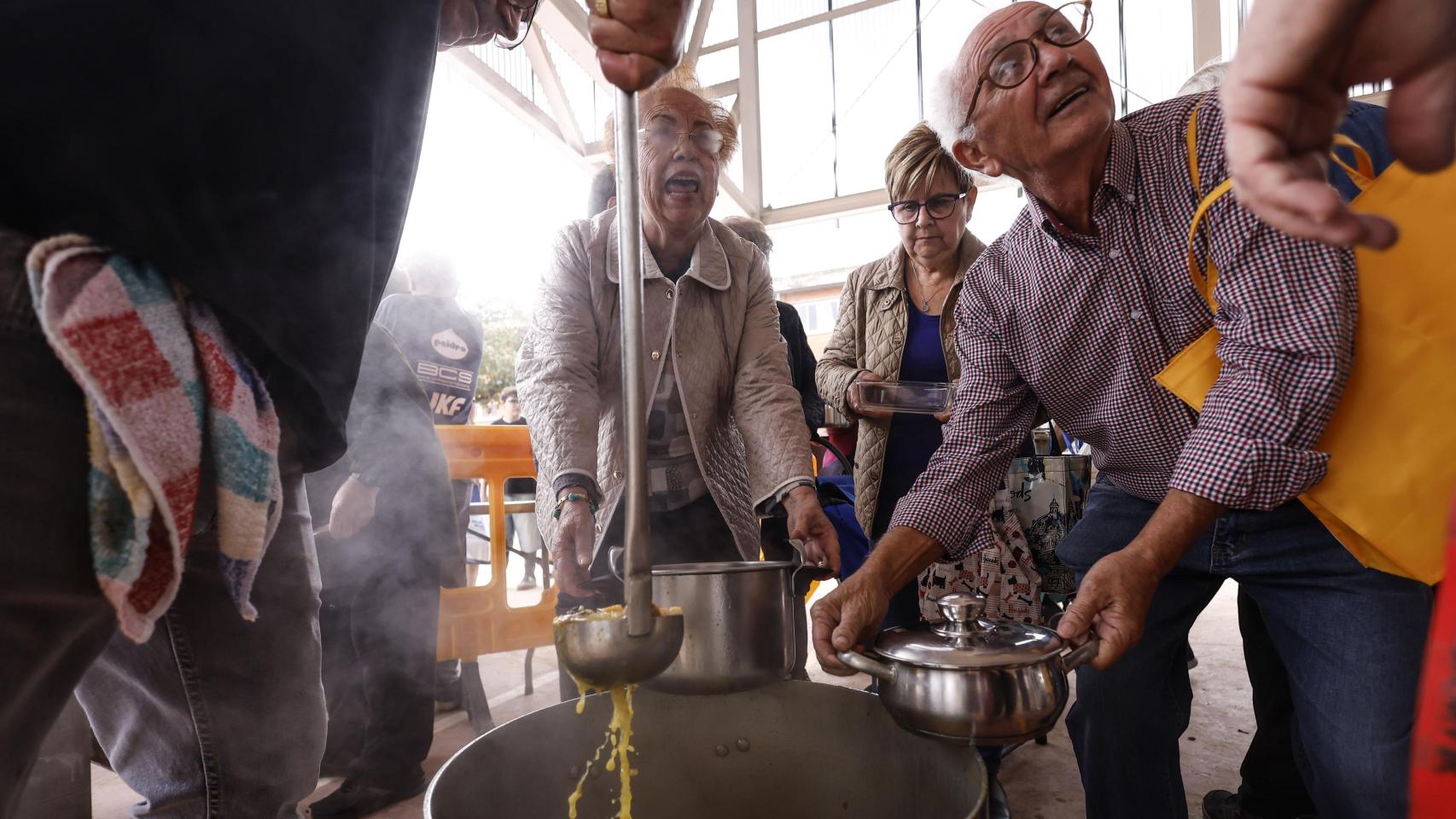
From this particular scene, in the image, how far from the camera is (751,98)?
898 cm

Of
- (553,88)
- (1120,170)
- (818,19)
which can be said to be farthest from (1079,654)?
(818,19)

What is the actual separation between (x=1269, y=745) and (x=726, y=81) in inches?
350

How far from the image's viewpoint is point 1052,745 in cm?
264

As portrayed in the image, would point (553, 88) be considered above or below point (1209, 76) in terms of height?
above

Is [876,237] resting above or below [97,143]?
above

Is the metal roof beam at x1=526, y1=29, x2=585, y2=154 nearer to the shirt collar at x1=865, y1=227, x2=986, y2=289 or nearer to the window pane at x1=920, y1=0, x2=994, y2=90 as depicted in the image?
the window pane at x1=920, y1=0, x2=994, y2=90

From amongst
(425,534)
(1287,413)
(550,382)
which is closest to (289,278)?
(550,382)

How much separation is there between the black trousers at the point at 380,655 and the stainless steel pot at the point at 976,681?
1676mm

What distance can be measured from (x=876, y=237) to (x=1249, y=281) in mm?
9855

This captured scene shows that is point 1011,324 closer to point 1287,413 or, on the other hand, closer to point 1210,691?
point 1287,413

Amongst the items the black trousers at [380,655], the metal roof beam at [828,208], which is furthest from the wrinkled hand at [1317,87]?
the metal roof beam at [828,208]

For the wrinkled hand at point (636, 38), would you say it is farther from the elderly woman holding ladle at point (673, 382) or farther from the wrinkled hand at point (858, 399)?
the wrinkled hand at point (858, 399)

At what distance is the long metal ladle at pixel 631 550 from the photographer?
860mm

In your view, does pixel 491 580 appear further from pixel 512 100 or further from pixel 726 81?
pixel 726 81
